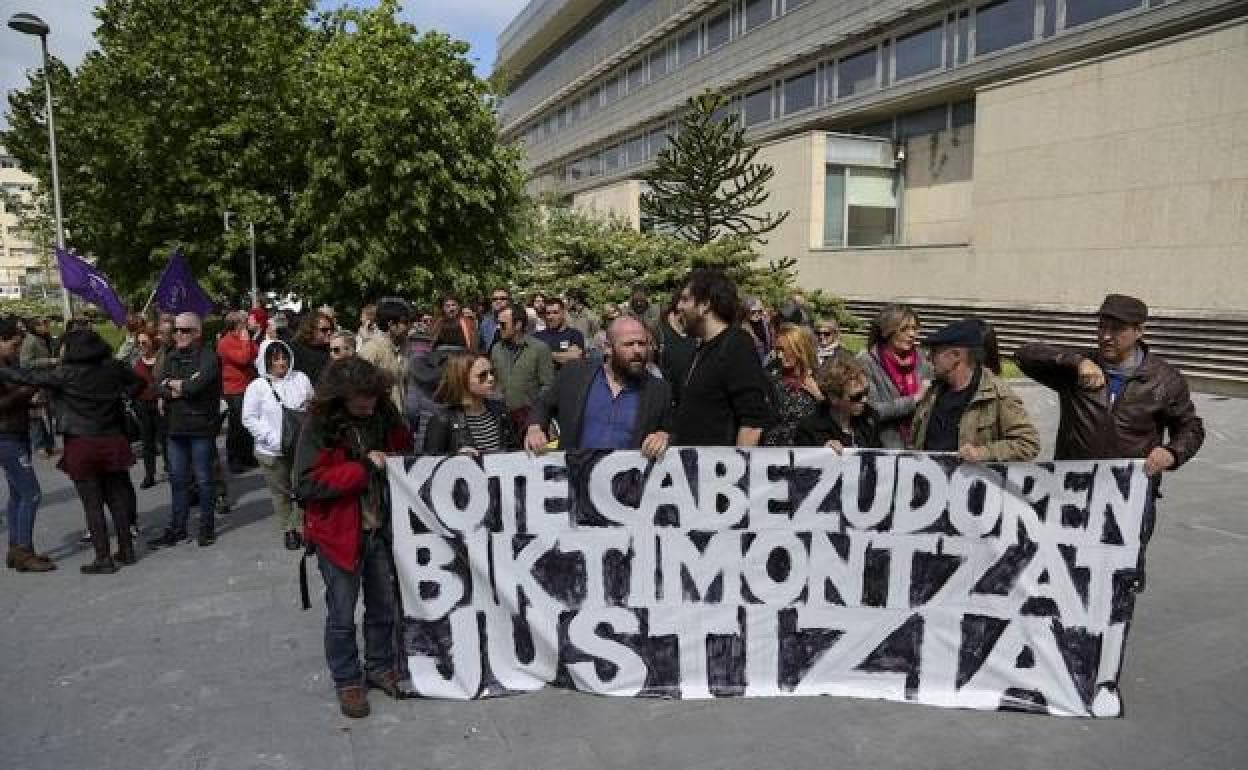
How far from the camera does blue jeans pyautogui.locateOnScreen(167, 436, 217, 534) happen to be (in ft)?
21.7

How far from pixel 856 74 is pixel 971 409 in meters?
26.6

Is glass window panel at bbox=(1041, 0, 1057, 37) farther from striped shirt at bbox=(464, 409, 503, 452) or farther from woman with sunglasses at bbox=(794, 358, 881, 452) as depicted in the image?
striped shirt at bbox=(464, 409, 503, 452)

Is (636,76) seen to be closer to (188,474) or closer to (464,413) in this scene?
(188,474)

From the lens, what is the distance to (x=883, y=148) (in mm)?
26688

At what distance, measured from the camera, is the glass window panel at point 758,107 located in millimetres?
32406

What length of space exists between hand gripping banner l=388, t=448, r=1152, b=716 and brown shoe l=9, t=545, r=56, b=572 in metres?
3.70

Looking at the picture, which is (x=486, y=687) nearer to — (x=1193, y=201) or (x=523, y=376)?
(x=523, y=376)

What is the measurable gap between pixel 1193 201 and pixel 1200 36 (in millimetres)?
3107

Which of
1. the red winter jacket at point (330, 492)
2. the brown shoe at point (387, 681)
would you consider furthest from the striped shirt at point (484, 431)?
the brown shoe at point (387, 681)

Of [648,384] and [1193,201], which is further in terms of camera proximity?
[1193,201]

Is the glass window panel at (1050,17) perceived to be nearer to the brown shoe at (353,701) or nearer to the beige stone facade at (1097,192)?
the beige stone facade at (1097,192)

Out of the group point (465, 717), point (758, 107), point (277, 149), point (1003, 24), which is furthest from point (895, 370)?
point (758, 107)

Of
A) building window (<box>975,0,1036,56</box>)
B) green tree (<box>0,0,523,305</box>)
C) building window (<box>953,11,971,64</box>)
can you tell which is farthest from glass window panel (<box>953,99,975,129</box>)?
green tree (<box>0,0,523,305</box>)

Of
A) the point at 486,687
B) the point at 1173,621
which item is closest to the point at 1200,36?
the point at 1173,621
